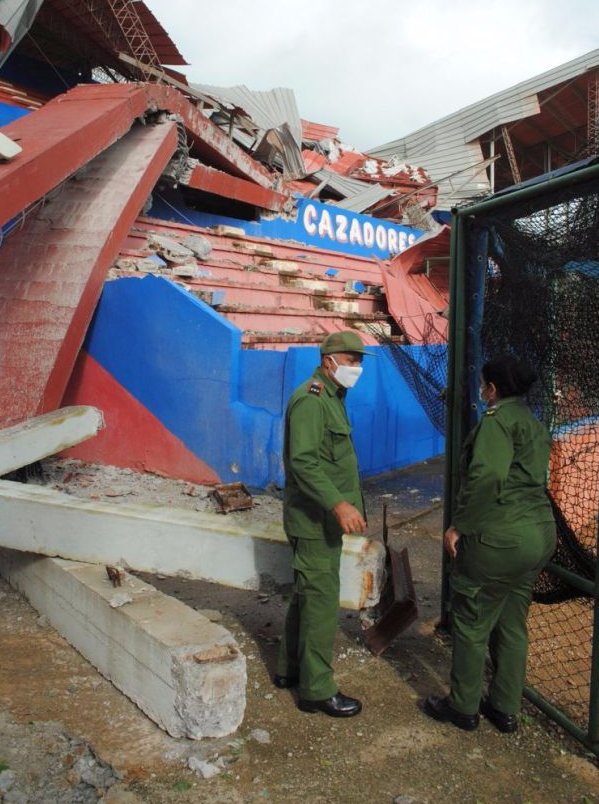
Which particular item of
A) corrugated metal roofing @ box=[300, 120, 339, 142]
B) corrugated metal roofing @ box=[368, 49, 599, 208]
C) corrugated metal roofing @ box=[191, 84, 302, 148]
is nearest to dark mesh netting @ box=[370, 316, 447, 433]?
corrugated metal roofing @ box=[191, 84, 302, 148]

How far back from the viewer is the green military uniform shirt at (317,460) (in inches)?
112

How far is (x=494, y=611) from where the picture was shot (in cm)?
280

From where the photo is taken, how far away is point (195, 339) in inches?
251

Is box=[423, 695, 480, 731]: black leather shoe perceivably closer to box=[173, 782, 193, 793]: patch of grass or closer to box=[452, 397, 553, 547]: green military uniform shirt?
box=[452, 397, 553, 547]: green military uniform shirt

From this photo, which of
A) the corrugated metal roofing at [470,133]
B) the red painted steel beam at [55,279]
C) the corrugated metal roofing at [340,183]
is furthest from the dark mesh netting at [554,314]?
the corrugated metal roofing at [470,133]

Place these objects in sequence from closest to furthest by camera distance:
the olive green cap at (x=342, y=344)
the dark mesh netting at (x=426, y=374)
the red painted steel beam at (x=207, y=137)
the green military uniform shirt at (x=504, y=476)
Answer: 1. the green military uniform shirt at (x=504, y=476)
2. the olive green cap at (x=342, y=344)
3. the dark mesh netting at (x=426, y=374)
4. the red painted steel beam at (x=207, y=137)

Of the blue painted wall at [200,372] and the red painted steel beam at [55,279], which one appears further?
the blue painted wall at [200,372]

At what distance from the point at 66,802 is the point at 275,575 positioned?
4.26 feet

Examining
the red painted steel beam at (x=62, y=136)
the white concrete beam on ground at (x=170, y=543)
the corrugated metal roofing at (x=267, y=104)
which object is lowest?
the white concrete beam on ground at (x=170, y=543)

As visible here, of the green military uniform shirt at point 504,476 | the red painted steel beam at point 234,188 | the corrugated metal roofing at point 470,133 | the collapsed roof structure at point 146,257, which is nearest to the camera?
the green military uniform shirt at point 504,476

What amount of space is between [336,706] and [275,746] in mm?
347

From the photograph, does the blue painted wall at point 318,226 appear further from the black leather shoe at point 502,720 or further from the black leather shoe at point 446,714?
the black leather shoe at point 502,720

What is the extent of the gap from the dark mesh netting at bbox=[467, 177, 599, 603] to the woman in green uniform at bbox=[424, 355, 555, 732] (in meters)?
0.39

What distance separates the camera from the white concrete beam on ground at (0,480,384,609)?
10.2 feet
